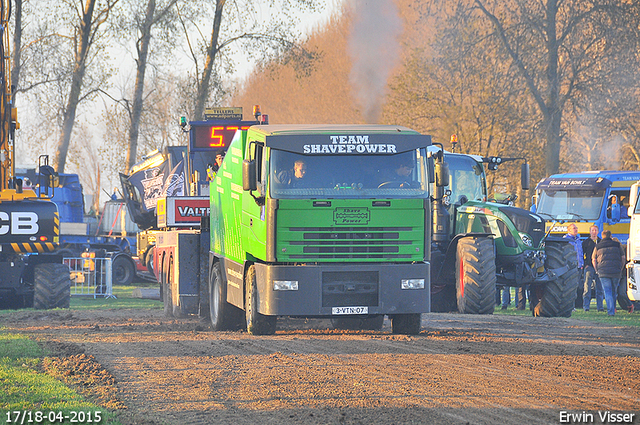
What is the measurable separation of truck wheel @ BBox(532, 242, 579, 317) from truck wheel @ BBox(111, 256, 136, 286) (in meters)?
18.0

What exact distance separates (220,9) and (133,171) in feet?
50.0

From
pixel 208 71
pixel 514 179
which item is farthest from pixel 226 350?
pixel 514 179

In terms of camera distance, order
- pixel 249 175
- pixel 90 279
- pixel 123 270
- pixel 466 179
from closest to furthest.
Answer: pixel 249 175, pixel 466 179, pixel 90 279, pixel 123 270

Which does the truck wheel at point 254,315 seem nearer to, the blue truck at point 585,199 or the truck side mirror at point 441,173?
the truck side mirror at point 441,173

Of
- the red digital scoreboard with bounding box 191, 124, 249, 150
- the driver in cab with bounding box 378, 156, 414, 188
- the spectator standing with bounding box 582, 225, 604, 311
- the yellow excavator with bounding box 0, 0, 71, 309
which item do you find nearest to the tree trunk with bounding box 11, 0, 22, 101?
the yellow excavator with bounding box 0, 0, 71, 309

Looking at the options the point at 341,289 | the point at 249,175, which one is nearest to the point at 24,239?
the point at 249,175

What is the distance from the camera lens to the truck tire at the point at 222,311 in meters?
14.2

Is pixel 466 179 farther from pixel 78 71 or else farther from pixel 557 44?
pixel 78 71

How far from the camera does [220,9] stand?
37.8m

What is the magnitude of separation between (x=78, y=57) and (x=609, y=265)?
2597cm

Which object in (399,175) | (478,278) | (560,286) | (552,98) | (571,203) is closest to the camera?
(399,175)

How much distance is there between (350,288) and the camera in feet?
39.7

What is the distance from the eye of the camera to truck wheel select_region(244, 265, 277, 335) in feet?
41.2

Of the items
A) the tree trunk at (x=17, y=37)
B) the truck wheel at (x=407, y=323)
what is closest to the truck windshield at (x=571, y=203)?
the truck wheel at (x=407, y=323)
